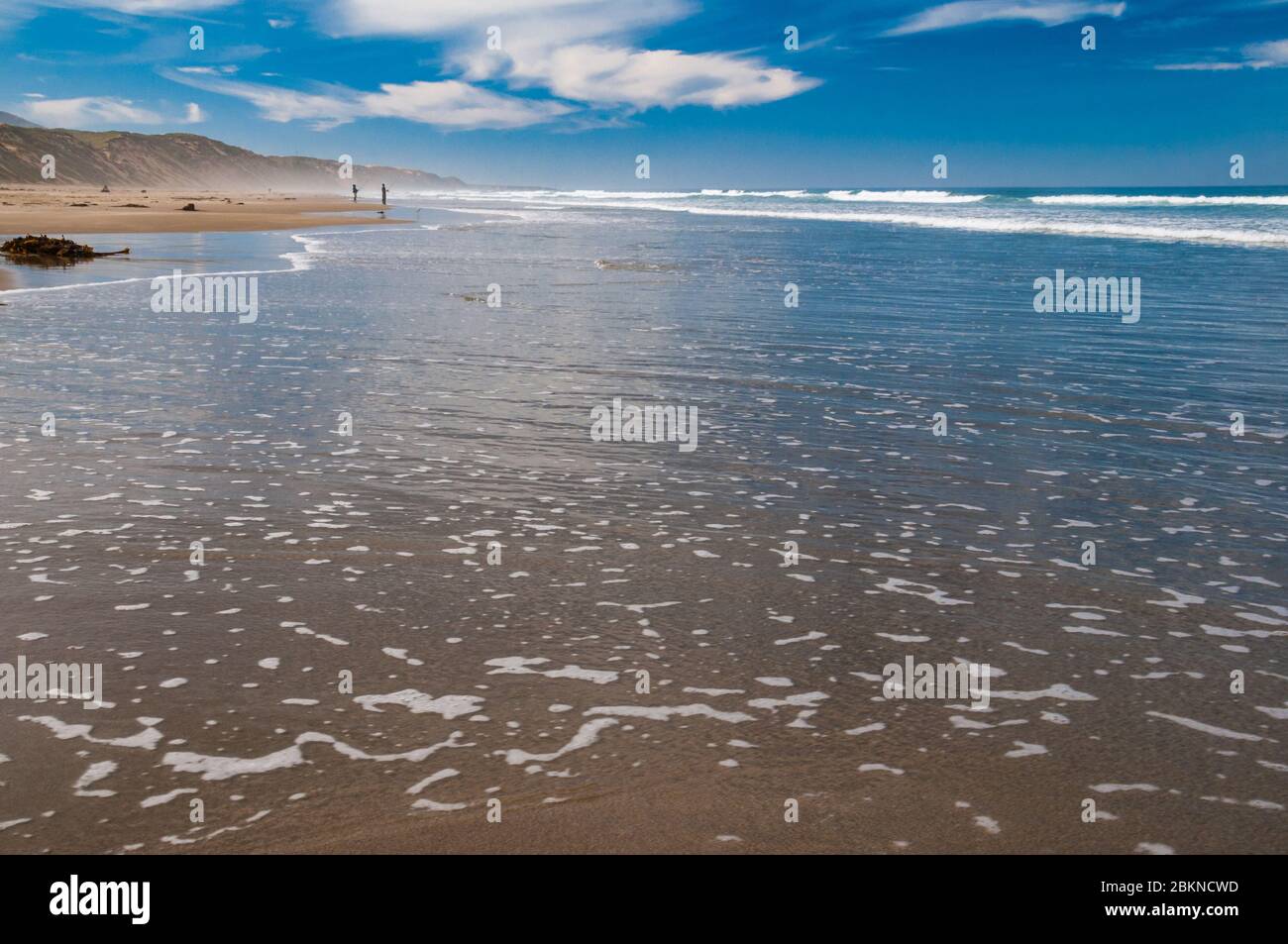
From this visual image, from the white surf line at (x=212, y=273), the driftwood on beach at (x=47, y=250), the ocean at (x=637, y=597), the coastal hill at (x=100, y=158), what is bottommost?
the ocean at (x=637, y=597)

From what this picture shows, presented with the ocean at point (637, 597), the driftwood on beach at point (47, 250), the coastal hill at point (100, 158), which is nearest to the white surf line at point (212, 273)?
the driftwood on beach at point (47, 250)

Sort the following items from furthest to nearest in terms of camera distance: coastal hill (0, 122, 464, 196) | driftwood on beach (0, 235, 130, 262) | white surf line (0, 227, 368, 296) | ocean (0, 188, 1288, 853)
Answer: coastal hill (0, 122, 464, 196) < driftwood on beach (0, 235, 130, 262) < white surf line (0, 227, 368, 296) < ocean (0, 188, 1288, 853)

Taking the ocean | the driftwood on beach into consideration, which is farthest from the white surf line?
the ocean

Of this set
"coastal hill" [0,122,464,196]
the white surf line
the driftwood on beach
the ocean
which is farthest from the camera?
"coastal hill" [0,122,464,196]

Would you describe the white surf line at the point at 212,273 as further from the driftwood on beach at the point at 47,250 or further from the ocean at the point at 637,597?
the ocean at the point at 637,597

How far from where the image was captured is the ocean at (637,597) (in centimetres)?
429

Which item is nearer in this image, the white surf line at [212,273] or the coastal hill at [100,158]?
the white surf line at [212,273]

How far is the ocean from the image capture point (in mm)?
4285

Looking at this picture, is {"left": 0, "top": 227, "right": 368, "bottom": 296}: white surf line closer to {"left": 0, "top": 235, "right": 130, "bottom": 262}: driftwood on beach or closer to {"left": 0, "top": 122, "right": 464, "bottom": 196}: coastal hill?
{"left": 0, "top": 235, "right": 130, "bottom": 262}: driftwood on beach

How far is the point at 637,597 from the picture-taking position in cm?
643

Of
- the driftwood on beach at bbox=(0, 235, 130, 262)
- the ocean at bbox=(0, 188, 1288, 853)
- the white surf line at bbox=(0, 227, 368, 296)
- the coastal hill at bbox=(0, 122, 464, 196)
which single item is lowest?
Result: the ocean at bbox=(0, 188, 1288, 853)

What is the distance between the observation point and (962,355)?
15820 millimetres
